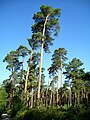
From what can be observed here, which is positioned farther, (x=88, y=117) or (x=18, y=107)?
(x=18, y=107)

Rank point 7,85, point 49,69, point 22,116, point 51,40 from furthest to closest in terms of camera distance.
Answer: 1. point 7,85
2. point 49,69
3. point 51,40
4. point 22,116

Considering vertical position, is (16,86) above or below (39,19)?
below

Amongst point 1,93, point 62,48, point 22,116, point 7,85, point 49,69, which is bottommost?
point 22,116

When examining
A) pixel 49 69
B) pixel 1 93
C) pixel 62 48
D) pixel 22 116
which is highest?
pixel 62 48

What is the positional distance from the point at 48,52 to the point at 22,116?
35.2 ft

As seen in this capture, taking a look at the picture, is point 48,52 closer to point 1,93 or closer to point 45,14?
point 45,14

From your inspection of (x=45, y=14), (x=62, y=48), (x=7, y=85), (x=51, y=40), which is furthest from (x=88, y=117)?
(x=7, y=85)

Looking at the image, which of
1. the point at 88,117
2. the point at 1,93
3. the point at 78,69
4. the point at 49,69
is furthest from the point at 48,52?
the point at 78,69

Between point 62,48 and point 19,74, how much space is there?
11.9 metres

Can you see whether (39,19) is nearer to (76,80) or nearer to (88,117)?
(88,117)

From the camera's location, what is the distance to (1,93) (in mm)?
27125

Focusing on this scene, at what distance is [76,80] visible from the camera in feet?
178

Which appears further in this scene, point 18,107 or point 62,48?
point 62,48

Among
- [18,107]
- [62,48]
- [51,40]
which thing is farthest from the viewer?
[62,48]
